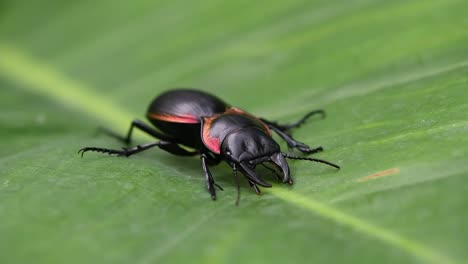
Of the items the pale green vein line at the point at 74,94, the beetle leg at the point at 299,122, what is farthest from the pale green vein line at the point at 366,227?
the beetle leg at the point at 299,122

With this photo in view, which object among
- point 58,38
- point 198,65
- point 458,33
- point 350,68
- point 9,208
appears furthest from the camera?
point 58,38

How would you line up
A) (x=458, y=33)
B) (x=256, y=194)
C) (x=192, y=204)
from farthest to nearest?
(x=458, y=33)
(x=256, y=194)
(x=192, y=204)

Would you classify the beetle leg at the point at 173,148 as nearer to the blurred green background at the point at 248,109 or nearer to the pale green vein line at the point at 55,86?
the blurred green background at the point at 248,109

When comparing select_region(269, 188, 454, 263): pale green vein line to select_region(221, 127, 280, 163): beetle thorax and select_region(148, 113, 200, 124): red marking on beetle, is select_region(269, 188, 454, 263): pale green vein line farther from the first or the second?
select_region(148, 113, 200, 124): red marking on beetle

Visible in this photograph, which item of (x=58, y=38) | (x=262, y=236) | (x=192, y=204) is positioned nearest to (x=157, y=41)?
(x=58, y=38)

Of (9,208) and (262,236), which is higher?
(9,208)

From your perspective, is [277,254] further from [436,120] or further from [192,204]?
[436,120]

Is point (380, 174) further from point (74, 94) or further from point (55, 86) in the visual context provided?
point (55, 86)

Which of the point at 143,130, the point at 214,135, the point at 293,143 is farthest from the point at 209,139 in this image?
the point at 143,130
